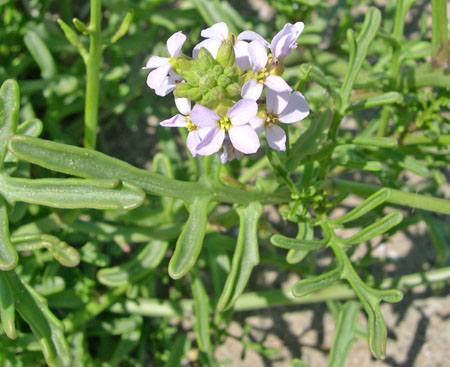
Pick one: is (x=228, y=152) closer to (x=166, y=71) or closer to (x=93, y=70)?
(x=166, y=71)

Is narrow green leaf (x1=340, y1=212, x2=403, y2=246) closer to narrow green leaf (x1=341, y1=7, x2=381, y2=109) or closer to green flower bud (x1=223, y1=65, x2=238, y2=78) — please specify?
narrow green leaf (x1=341, y1=7, x2=381, y2=109)

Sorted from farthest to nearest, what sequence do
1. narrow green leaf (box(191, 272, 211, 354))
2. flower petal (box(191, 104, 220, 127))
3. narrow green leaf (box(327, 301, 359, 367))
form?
1. narrow green leaf (box(191, 272, 211, 354))
2. narrow green leaf (box(327, 301, 359, 367))
3. flower petal (box(191, 104, 220, 127))

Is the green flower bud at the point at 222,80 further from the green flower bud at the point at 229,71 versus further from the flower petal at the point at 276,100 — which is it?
the flower petal at the point at 276,100

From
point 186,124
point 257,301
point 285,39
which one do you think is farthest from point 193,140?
point 257,301

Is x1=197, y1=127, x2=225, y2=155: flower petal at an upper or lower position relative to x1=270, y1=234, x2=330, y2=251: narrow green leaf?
upper

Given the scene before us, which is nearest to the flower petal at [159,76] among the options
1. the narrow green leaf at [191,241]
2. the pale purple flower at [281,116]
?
the pale purple flower at [281,116]

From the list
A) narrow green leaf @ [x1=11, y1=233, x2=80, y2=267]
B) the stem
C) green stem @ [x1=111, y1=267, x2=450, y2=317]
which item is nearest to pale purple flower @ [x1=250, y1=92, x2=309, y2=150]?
the stem
